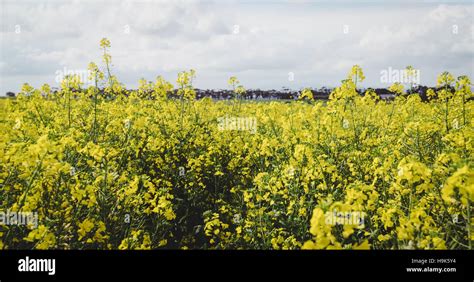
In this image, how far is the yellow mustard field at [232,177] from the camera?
10.2 ft

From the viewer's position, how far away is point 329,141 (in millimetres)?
5645

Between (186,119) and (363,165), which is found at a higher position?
(186,119)

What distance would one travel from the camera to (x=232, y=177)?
242 inches

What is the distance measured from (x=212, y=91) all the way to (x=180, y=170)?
37.3 feet

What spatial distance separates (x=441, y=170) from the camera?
11.1 ft

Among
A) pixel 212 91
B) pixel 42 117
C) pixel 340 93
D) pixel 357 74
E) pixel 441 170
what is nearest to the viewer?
pixel 441 170

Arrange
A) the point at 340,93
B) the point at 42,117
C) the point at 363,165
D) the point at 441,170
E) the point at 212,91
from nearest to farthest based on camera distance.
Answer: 1. the point at 441,170
2. the point at 363,165
3. the point at 340,93
4. the point at 42,117
5. the point at 212,91

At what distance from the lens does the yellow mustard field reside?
3.10 meters
